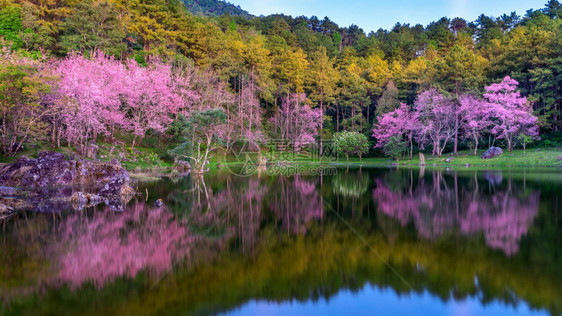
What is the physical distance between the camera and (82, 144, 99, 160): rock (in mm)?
27066

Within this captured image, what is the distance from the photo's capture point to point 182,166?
31.5 m

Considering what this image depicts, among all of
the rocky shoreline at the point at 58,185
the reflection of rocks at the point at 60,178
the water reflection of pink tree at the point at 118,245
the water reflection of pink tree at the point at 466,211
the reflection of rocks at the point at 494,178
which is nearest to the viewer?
the water reflection of pink tree at the point at 118,245

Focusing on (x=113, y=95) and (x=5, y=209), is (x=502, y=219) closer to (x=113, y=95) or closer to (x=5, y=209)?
(x=5, y=209)

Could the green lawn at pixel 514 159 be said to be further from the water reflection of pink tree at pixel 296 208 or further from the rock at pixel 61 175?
the rock at pixel 61 175

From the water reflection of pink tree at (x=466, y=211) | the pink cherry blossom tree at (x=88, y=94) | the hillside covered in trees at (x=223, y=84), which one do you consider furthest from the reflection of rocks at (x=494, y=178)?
the pink cherry blossom tree at (x=88, y=94)

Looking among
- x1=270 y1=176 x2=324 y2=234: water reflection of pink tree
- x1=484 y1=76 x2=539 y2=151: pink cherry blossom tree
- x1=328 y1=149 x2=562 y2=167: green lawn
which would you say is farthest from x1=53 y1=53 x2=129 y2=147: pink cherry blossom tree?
x1=484 y1=76 x2=539 y2=151: pink cherry blossom tree

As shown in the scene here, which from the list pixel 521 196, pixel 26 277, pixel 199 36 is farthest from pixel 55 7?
pixel 521 196

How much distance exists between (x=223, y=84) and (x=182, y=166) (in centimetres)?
1816

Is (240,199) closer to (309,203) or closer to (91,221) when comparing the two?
(309,203)

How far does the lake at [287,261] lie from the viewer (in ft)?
16.2

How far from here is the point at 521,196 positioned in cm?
1412

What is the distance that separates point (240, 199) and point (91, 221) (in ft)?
21.0

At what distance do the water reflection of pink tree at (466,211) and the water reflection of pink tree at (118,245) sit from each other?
6042 millimetres

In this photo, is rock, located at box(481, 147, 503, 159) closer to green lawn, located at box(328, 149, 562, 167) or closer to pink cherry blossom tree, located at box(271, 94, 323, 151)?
green lawn, located at box(328, 149, 562, 167)
